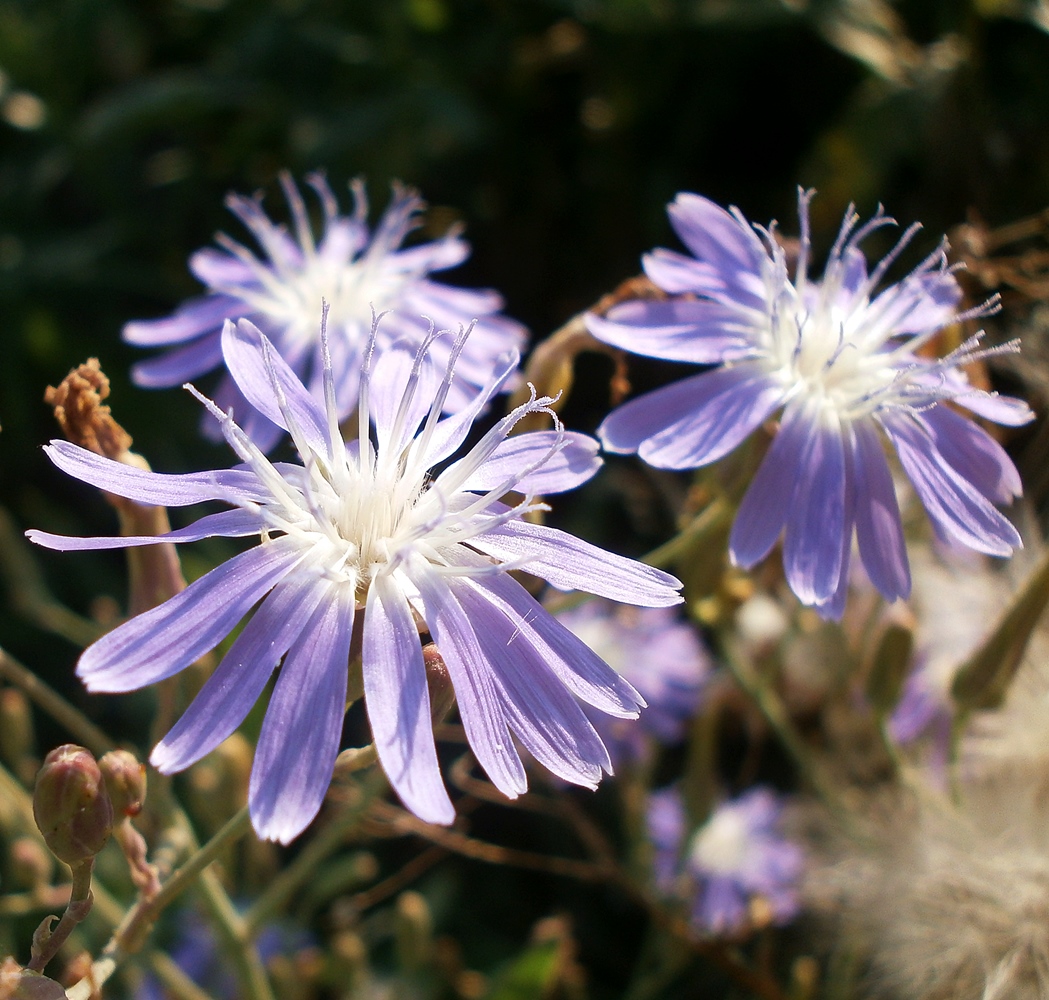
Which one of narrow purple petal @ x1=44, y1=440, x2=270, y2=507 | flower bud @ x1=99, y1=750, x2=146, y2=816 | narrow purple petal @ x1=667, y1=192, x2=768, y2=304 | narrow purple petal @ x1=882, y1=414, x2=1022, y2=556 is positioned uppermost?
narrow purple petal @ x1=667, y1=192, x2=768, y2=304

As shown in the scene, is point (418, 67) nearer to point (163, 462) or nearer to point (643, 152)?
point (643, 152)

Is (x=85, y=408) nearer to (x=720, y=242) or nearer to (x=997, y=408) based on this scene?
(x=720, y=242)

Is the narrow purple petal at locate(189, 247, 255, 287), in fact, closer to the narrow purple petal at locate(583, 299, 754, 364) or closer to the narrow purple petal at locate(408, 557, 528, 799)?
the narrow purple petal at locate(583, 299, 754, 364)

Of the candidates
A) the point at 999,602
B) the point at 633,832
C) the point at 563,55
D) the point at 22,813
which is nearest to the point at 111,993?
the point at 22,813

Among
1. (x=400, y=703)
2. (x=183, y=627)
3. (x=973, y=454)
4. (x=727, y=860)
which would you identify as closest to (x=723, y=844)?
(x=727, y=860)

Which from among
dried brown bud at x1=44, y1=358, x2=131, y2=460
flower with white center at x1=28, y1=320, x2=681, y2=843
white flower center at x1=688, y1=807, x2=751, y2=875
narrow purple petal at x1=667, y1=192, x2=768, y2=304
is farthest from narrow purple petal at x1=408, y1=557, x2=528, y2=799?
white flower center at x1=688, y1=807, x2=751, y2=875

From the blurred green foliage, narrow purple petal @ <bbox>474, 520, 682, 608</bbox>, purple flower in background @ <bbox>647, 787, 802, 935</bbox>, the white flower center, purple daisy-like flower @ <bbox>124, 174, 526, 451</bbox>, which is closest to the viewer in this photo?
narrow purple petal @ <bbox>474, 520, 682, 608</bbox>

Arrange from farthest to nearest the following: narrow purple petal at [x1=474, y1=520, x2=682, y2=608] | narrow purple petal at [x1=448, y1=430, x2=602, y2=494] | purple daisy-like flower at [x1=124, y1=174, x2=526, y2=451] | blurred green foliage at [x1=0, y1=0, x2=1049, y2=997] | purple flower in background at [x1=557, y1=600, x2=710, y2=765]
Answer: blurred green foliage at [x1=0, y1=0, x2=1049, y2=997], purple flower in background at [x1=557, y1=600, x2=710, y2=765], purple daisy-like flower at [x1=124, y1=174, x2=526, y2=451], narrow purple petal at [x1=448, y1=430, x2=602, y2=494], narrow purple petal at [x1=474, y1=520, x2=682, y2=608]
